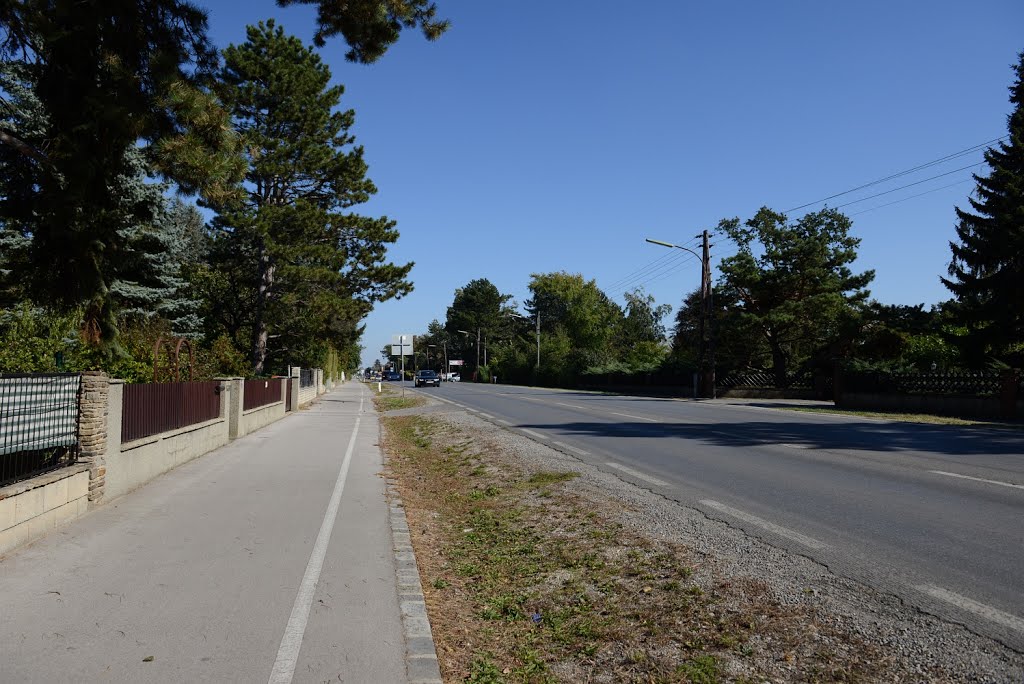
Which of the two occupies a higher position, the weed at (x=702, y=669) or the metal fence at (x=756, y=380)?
the metal fence at (x=756, y=380)

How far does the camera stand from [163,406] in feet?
35.6

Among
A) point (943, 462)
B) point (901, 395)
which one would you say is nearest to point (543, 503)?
point (943, 462)

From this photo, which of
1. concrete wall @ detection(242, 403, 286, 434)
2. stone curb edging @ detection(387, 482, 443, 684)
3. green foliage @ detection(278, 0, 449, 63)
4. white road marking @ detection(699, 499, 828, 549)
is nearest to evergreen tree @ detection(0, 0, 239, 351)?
green foliage @ detection(278, 0, 449, 63)

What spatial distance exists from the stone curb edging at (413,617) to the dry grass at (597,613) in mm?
100

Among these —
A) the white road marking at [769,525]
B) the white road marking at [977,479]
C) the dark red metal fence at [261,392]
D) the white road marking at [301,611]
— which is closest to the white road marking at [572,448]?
the white road marking at [769,525]

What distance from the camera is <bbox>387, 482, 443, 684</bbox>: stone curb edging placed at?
12.9 ft

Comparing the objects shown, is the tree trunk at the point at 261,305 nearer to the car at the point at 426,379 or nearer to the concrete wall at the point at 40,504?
the concrete wall at the point at 40,504

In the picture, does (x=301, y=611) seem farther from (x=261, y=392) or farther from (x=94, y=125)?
(x=261, y=392)

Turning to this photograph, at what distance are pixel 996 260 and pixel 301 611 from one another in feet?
116

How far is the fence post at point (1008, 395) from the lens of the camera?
22781 millimetres

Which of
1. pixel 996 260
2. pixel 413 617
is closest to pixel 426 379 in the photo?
pixel 996 260

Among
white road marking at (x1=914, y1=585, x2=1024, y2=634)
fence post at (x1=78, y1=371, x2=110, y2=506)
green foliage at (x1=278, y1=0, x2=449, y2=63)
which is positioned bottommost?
white road marking at (x1=914, y1=585, x2=1024, y2=634)

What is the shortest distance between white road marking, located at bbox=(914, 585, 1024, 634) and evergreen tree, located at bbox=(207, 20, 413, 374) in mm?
28564

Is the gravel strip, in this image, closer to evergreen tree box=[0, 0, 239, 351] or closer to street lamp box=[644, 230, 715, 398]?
evergreen tree box=[0, 0, 239, 351]
